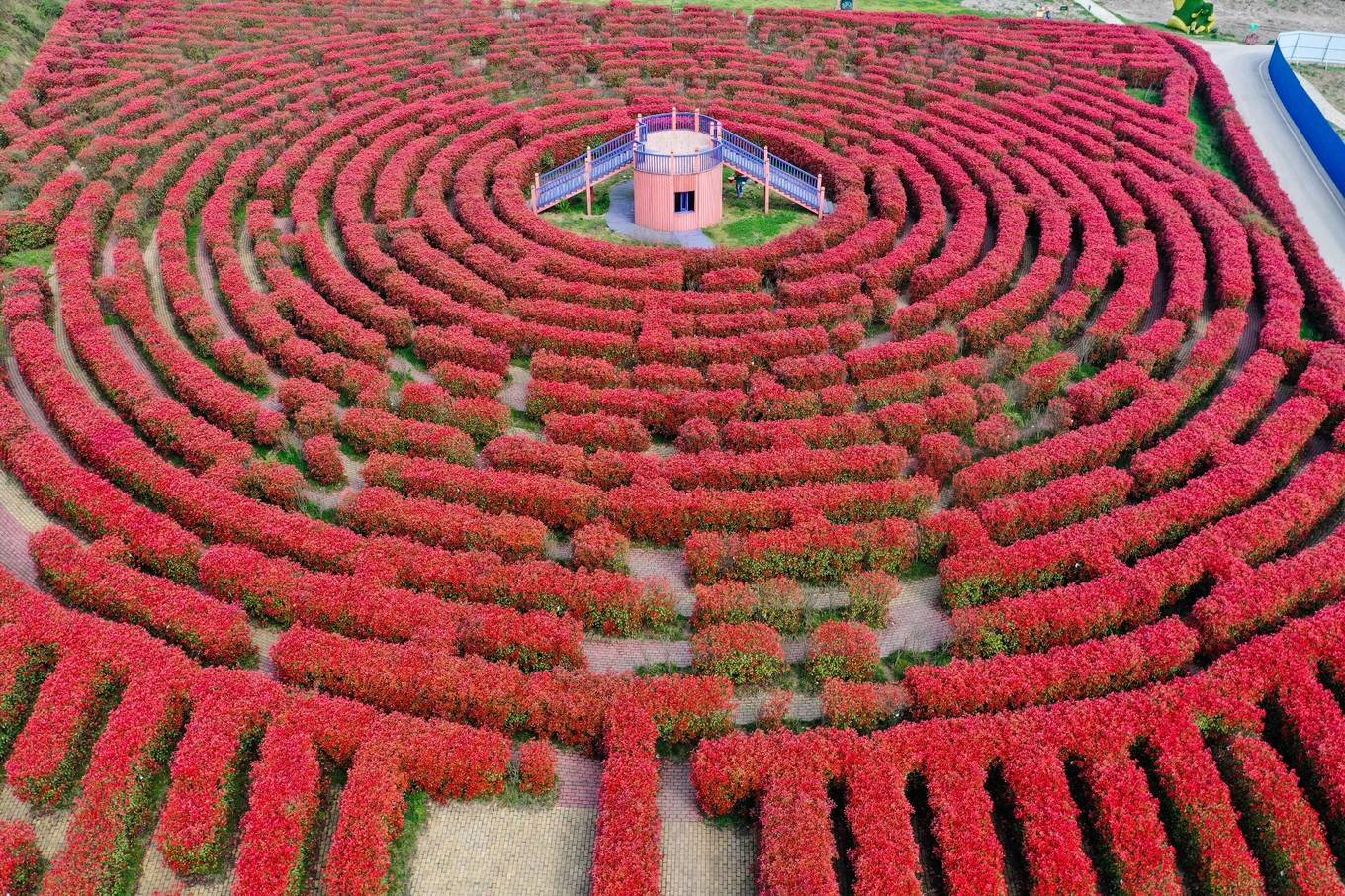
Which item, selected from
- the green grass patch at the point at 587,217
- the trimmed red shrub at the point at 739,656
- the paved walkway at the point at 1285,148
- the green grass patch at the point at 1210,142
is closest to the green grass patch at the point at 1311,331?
the paved walkway at the point at 1285,148

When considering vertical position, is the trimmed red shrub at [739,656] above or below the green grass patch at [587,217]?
below

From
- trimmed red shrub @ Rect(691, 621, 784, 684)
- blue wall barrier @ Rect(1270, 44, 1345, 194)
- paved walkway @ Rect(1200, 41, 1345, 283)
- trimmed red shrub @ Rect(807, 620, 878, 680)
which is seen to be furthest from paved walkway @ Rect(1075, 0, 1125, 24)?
trimmed red shrub @ Rect(691, 621, 784, 684)

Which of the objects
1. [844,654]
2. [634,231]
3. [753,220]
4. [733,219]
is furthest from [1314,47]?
[844,654]

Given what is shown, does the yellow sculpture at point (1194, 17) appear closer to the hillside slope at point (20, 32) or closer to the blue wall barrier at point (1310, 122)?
the blue wall barrier at point (1310, 122)

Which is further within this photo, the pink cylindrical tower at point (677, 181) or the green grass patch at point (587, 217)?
the green grass patch at point (587, 217)

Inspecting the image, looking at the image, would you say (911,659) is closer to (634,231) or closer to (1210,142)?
(634,231)

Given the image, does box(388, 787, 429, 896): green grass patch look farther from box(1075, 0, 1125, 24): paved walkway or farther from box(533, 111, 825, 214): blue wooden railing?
box(1075, 0, 1125, 24): paved walkway
